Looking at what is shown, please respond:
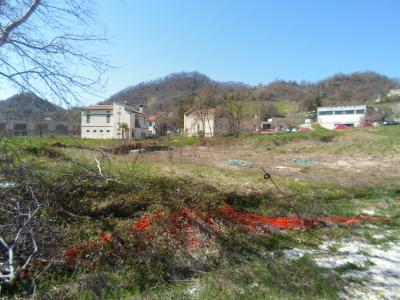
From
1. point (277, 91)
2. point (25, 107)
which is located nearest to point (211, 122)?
point (25, 107)

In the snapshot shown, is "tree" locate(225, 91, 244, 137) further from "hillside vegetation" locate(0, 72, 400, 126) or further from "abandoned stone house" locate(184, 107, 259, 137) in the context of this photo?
"hillside vegetation" locate(0, 72, 400, 126)

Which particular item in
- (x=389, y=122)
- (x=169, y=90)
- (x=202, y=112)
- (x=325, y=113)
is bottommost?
(x=389, y=122)

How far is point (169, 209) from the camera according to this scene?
5.59 m

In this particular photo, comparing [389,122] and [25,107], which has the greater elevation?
[389,122]

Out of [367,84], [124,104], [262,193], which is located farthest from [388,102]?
[262,193]

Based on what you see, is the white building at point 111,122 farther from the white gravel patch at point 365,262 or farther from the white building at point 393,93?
the white building at point 393,93

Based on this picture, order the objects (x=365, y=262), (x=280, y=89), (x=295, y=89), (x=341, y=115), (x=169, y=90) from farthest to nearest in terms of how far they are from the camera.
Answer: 1. (x=280, y=89)
2. (x=295, y=89)
3. (x=169, y=90)
4. (x=341, y=115)
5. (x=365, y=262)

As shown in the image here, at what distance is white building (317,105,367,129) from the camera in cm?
6600

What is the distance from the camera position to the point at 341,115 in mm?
68625

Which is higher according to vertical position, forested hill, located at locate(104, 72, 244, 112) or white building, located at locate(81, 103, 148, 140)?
forested hill, located at locate(104, 72, 244, 112)

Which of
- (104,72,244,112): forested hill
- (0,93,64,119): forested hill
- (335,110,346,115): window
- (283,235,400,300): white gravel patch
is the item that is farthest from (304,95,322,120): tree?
(0,93,64,119): forested hill

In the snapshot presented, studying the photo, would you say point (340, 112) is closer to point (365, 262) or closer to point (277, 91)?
point (277, 91)

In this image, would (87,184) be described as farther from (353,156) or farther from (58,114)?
(353,156)

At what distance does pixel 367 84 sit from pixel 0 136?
107450 mm
